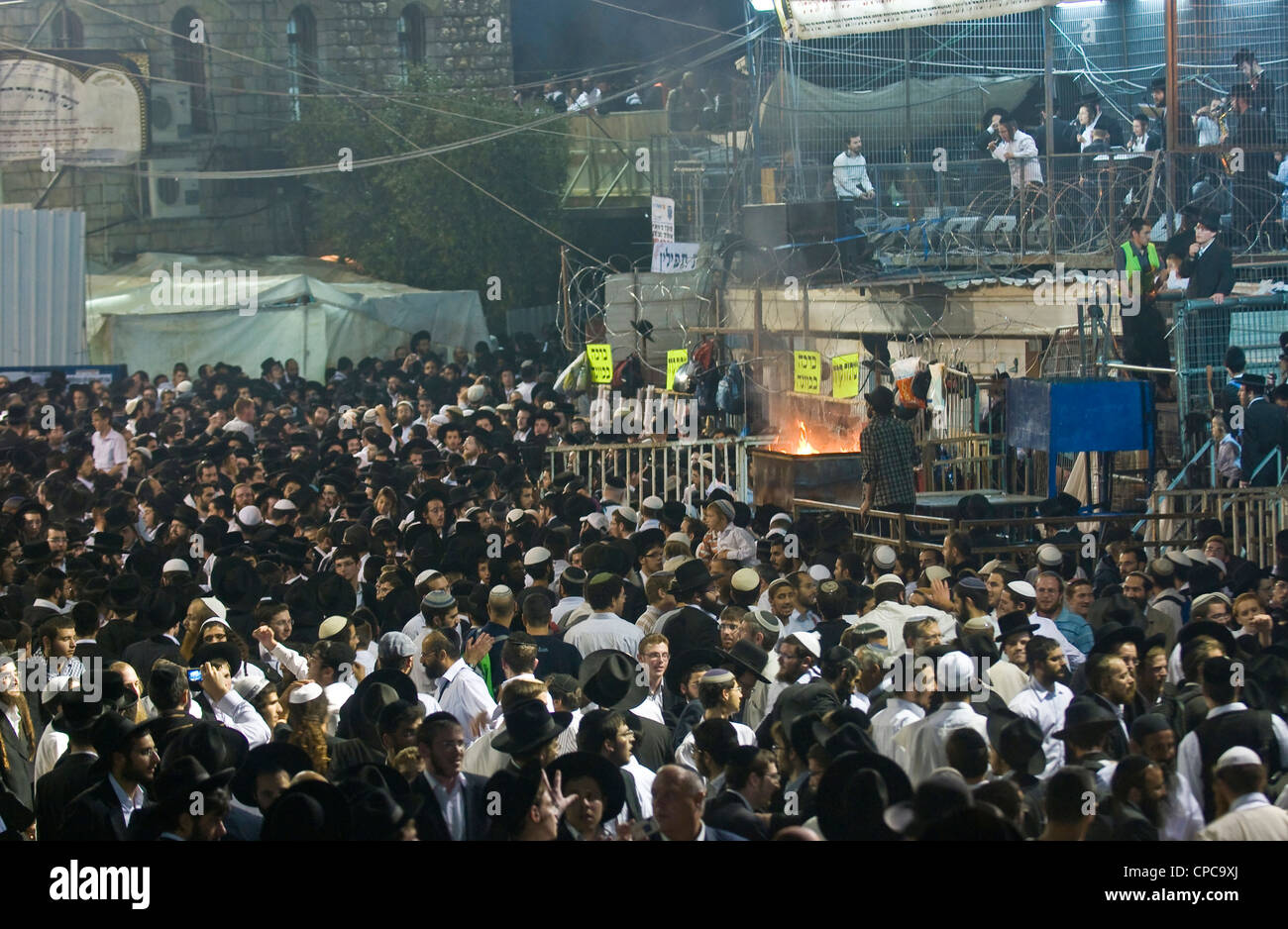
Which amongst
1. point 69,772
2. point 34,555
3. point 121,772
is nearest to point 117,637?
point 69,772

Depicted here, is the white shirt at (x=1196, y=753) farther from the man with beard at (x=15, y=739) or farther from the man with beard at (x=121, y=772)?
the man with beard at (x=15, y=739)

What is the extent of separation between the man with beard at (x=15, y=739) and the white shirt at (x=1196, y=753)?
16.1 ft

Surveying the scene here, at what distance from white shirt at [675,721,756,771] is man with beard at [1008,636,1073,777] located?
1.15 m

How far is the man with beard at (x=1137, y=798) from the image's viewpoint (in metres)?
5.84

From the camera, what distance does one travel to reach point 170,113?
3194 centimetres

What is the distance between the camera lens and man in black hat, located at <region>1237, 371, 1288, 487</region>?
1180 cm

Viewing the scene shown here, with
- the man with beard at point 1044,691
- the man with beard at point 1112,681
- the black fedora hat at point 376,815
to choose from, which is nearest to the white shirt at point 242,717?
the black fedora hat at point 376,815

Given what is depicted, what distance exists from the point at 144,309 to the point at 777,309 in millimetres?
11216

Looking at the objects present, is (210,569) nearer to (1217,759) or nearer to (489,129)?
(1217,759)

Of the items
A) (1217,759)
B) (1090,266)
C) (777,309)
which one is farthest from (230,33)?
(1217,759)

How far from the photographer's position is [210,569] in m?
10.6

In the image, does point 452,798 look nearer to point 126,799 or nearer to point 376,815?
point 376,815

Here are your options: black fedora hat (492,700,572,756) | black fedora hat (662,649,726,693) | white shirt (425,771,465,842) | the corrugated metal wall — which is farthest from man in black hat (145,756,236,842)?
the corrugated metal wall

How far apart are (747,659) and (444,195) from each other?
2309 centimetres
